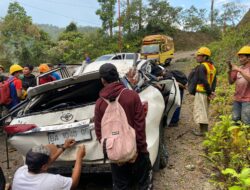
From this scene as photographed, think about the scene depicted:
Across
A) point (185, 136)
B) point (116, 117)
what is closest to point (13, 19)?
point (185, 136)

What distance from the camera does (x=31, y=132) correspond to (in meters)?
4.22

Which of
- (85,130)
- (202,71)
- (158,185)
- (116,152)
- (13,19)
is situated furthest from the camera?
(13,19)

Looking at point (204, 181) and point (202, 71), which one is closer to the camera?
point (204, 181)

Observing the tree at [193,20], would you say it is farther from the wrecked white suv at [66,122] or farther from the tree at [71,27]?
the wrecked white suv at [66,122]

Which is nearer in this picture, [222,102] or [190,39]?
[222,102]

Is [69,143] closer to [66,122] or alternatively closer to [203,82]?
[66,122]

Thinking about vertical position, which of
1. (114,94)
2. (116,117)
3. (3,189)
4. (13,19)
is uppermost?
(13,19)

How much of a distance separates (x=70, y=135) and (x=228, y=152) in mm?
2694

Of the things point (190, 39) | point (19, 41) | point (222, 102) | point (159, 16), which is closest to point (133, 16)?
point (159, 16)

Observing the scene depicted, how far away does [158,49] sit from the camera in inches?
1067

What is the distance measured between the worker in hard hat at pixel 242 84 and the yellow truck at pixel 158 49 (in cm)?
1978

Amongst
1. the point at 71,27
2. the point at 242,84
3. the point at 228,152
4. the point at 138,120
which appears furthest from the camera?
the point at 71,27

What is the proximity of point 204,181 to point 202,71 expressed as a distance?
2.23m

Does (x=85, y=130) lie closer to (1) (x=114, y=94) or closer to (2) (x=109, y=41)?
(1) (x=114, y=94)
